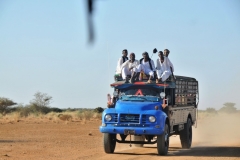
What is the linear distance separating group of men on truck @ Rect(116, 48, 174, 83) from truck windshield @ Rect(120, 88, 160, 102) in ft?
1.05

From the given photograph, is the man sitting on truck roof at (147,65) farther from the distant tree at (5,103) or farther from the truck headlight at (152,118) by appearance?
the distant tree at (5,103)

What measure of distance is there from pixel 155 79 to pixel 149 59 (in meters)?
0.68

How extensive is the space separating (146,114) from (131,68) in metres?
2.35

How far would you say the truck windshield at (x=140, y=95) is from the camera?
63.4 feet

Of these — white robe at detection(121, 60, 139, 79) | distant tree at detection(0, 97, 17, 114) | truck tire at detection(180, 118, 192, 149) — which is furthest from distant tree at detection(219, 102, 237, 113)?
white robe at detection(121, 60, 139, 79)

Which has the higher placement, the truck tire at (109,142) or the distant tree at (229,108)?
the distant tree at (229,108)

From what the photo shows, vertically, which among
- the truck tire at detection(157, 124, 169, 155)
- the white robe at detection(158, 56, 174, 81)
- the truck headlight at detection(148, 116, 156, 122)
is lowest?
the truck tire at detection(157, 124, 169, 155)

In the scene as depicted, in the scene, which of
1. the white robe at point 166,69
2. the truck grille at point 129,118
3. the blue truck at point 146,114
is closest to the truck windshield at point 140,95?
the blue truck at point 146,114

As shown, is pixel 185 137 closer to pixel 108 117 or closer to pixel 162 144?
pixel 162 144

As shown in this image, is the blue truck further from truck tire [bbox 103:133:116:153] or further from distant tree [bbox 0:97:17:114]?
distant tree [bbox 0:97:17:114]

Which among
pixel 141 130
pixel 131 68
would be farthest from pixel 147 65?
pixel 141 130

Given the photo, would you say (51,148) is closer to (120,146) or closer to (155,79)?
(120,146)

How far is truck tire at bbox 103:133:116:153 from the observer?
18.7 m

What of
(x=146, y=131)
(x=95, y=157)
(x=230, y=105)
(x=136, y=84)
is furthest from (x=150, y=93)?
(x=230, y=105)
